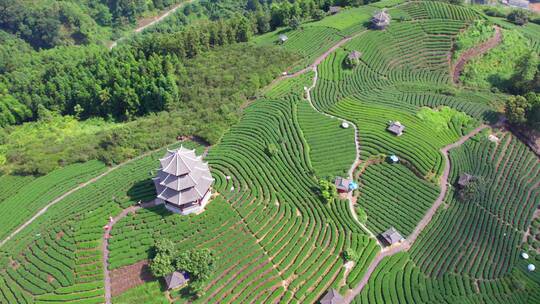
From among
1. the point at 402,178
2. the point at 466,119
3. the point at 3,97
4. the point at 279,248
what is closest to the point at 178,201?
the point at 279,248

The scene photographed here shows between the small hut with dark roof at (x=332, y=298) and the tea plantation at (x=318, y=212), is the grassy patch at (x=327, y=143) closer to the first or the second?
the tea plantation at (x=318, y=212)

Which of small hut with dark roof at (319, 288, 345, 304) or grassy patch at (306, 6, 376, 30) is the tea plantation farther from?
grassy patch at (306, 6, 376, 30)

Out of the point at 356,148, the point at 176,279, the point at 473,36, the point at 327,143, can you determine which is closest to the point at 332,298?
the point at 176,279

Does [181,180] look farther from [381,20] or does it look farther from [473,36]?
[473,36]

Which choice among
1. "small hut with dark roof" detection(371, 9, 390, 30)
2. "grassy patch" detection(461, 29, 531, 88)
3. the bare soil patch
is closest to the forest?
A: "small hut with dark roof" detection(371, 9, 390, 30)

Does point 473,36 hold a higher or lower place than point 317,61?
lower

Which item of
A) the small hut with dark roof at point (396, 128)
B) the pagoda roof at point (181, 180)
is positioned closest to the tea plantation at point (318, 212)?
the small hut with dark roof at point (396, 128)
